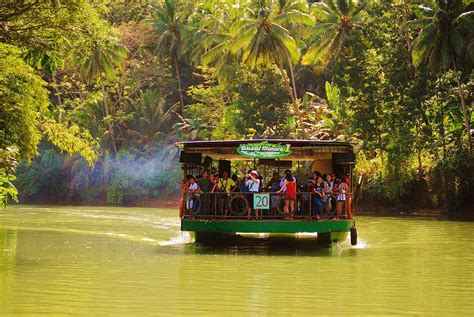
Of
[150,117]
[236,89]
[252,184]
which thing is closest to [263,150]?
[252,184]

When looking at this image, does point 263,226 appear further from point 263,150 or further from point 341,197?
point 341,197

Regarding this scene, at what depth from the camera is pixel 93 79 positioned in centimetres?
5234

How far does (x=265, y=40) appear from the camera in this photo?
44719 millimetres

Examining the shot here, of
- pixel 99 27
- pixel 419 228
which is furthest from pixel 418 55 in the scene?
pixel 99 27

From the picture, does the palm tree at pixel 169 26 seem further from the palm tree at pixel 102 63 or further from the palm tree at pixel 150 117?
the palm tree at pixel 102 63

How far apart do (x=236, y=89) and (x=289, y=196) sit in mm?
30144

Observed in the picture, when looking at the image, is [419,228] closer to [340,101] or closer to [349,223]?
[349,223]

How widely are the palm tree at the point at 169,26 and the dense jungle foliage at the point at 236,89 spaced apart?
0.09 metres

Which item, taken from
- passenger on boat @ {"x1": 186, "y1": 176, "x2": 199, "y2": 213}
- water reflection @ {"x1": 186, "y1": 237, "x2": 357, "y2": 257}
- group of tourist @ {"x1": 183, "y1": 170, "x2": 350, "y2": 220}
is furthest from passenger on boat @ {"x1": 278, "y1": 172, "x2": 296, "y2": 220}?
passenger on boat @ {"x1": 186, "y1": 176, "x2": 199, "y2": 213}

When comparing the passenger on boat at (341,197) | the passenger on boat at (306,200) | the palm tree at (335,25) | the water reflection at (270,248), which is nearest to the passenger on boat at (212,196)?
the water reflection at (270,248)

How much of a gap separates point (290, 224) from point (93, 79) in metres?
35.6

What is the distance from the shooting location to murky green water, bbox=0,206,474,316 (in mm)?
10922

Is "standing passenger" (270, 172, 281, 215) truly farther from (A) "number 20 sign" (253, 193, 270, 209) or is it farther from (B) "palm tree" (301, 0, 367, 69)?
(B) "palm tree" (301, 0, 367, 69)

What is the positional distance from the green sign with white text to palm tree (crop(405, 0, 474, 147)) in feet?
61.5
